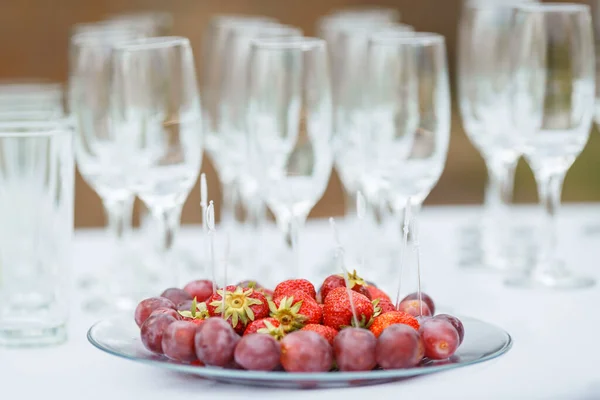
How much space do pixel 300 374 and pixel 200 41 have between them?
10.8ft

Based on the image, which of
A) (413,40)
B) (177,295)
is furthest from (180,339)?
(413,40)

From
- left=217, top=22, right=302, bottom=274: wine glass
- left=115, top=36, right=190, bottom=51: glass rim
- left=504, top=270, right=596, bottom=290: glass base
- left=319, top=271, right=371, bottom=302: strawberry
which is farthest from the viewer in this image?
left=217, top=22, right=302, bottom=274: wine glass

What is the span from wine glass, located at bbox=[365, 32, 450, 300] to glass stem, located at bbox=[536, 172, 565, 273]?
0.16 metres

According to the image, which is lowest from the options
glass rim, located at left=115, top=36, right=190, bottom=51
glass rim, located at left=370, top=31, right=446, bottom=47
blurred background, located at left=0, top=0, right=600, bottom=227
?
blurred background, located at left=0, top=0, right=600, bottom=227

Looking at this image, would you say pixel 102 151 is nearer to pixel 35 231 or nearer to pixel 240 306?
A: pixel 35 231

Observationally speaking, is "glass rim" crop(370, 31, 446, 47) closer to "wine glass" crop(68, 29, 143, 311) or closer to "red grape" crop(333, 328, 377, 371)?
"wine glass" crop(68, 29, 143, 311)

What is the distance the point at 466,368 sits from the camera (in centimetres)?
91

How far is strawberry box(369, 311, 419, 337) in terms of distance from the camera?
0.84 m

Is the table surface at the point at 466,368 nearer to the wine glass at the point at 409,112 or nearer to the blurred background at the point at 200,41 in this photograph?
the wine glass at the point at 409,112

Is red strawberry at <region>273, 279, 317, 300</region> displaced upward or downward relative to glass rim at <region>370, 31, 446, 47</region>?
downward

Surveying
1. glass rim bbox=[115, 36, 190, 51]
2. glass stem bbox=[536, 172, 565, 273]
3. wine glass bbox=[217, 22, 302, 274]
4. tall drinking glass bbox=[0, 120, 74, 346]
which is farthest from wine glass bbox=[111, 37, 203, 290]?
glass stem bbox=[536, 172, 565, 273]

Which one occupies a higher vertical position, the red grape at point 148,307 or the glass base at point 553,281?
the red grape at point 148,307

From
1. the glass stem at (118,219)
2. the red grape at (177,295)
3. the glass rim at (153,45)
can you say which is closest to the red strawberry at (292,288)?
the red grape at (177,295)

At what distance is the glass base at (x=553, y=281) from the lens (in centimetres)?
124
